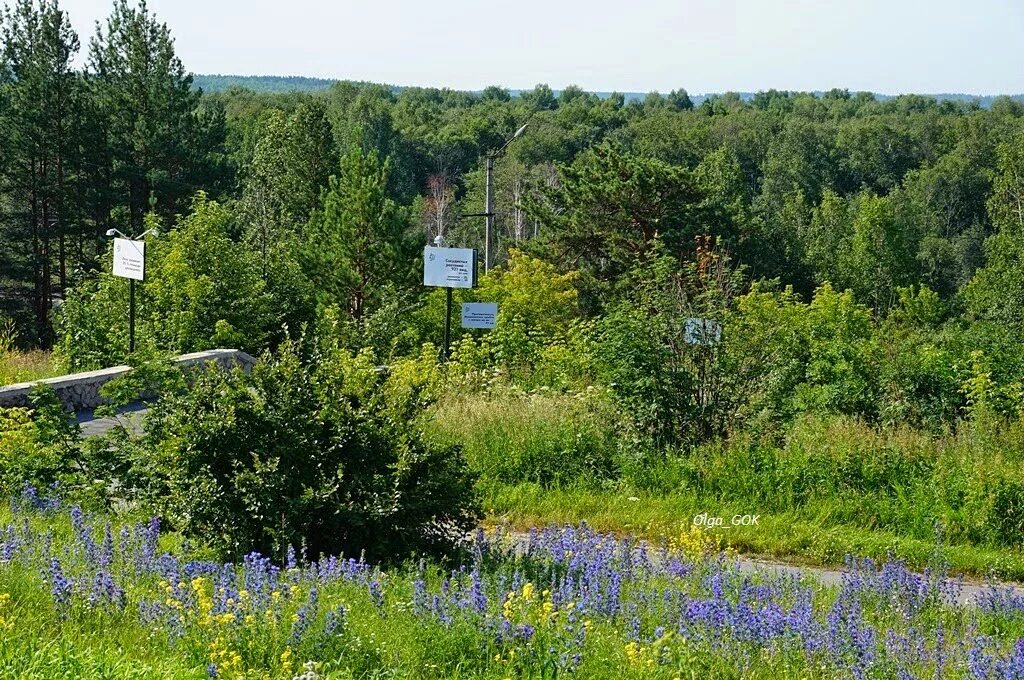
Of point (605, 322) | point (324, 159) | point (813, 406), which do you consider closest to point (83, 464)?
point (605, 322)

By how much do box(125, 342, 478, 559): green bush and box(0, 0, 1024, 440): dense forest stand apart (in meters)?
4.19

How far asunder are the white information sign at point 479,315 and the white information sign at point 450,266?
0.38 m

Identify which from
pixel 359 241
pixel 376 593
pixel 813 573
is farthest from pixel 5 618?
pixel 359 241

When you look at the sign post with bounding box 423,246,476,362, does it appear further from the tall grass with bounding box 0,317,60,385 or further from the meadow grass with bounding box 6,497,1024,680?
the meadow grass with bounding box 6,497,1024,680

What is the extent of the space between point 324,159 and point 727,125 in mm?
68638

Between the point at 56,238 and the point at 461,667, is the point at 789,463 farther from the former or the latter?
the point at 56,238

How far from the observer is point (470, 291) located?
28078 millimetres

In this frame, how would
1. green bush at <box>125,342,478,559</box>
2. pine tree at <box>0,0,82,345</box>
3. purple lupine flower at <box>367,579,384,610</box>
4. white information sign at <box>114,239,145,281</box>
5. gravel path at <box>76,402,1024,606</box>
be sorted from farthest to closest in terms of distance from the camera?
pine tree at <box>0,0,82,345</box>, white information sign at <box>114,239,145,281</box>, gravel path at <box>76,402,1024,606</box>, green bush at <box>125,342,478,559</box>, purple lupine flower at <box>367,579,384,610</box>

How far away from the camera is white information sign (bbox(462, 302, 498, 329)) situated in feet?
59.0

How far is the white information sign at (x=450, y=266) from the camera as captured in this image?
58.5ft

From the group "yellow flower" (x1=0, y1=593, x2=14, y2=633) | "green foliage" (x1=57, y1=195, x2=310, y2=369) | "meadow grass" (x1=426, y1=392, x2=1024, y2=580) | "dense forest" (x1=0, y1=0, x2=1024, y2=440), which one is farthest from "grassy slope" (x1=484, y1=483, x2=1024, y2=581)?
"green foliage" (x1=57, y1=195, x2=310, y2=369)

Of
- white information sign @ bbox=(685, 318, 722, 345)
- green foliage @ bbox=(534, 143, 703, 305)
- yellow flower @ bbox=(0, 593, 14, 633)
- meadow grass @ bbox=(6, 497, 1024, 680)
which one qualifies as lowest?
meadow grass @ bbox=(6, 497, 1024, 680)

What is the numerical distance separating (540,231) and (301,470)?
34085 mm

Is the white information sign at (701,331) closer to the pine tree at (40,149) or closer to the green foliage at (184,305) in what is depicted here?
the green foliage at (184,305)
